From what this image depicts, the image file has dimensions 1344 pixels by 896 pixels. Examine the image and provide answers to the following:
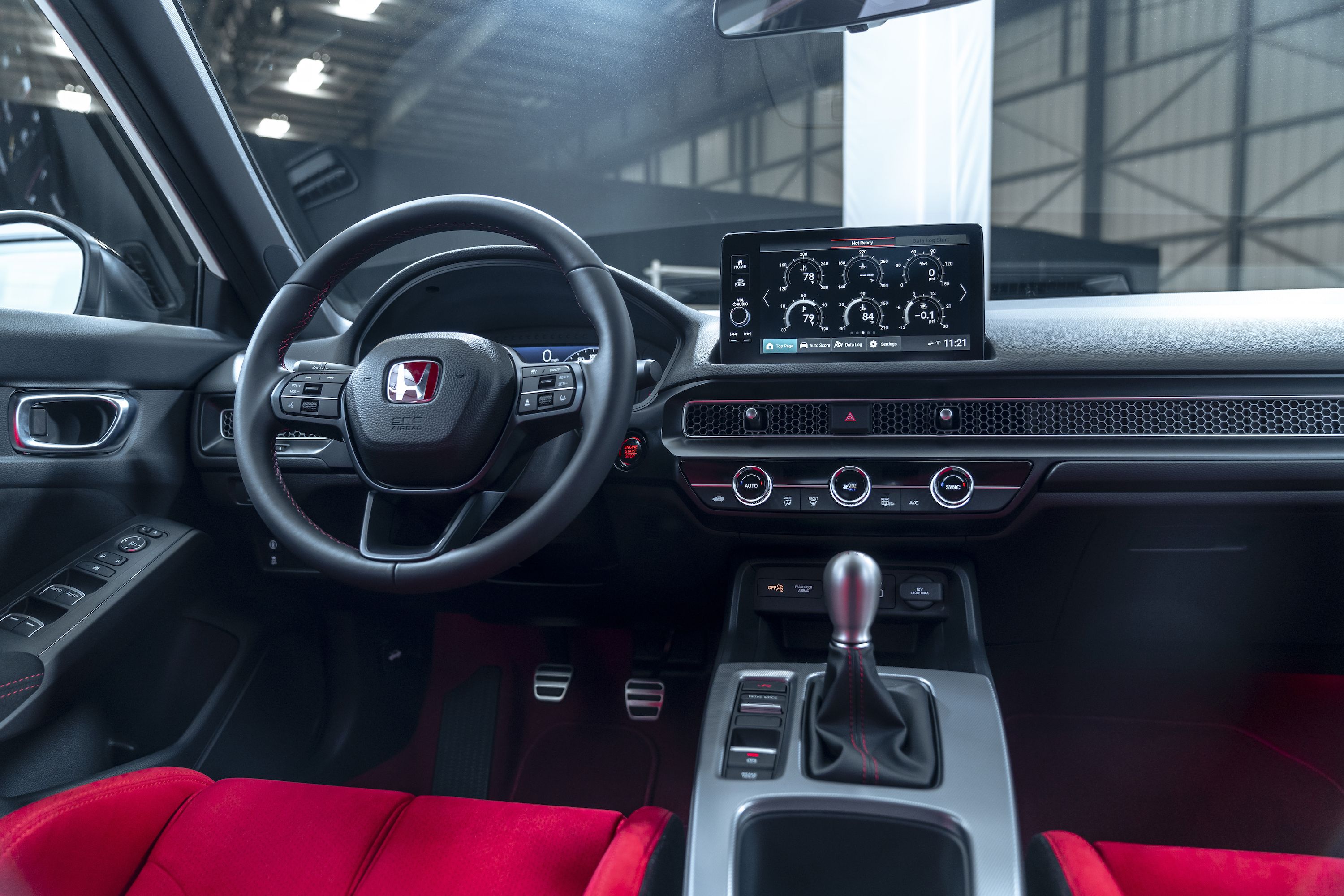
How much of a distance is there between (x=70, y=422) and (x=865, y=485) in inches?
51.8

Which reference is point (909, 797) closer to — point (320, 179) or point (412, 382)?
point (412, 382)

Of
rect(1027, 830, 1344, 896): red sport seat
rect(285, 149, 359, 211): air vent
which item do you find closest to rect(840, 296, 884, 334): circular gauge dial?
rect(1027, 830, 1344, 896): red sport seat

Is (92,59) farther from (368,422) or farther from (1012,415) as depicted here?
(1012,415)

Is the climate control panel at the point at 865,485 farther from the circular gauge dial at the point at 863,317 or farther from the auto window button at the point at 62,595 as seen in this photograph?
the auto window button at the point at 62,595

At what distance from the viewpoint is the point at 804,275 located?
122cm

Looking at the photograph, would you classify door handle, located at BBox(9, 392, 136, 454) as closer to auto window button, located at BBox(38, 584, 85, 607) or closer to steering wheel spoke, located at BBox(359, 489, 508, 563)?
auto window button, located at BBox(38, 584, 85, 607)

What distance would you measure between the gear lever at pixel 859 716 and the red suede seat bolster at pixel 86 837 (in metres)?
0.78

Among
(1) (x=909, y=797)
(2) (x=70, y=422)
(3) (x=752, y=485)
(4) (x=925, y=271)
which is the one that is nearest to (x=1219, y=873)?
(1) (x=909, y=797)

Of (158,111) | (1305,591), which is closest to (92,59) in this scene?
(158,111)

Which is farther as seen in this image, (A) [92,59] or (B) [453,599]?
(B) [453,599]

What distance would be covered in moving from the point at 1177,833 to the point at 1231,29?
2.16 meters

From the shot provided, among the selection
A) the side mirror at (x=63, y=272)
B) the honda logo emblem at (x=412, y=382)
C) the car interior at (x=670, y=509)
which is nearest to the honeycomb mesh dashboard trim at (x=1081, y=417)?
the car interior at (x=670, y=509)

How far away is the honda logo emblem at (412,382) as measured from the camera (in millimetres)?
1017

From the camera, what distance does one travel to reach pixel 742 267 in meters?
1.24
